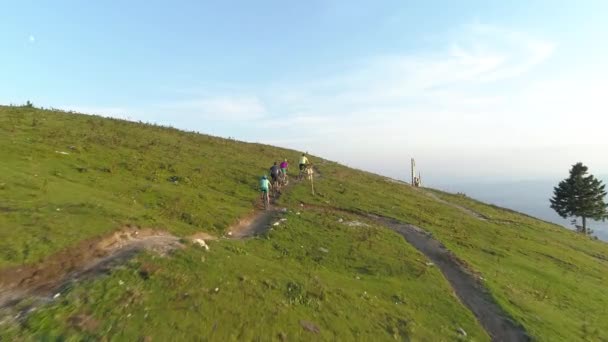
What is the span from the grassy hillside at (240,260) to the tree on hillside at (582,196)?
1331 inches

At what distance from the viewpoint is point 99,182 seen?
28.6 metres

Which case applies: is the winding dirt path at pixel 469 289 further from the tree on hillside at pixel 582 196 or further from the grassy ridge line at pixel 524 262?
the tree on hillside at pixel 582 196

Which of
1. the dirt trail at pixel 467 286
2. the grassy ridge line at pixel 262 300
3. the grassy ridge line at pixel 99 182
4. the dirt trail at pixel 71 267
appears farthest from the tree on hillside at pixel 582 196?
the dirt trail at pixel 71 267

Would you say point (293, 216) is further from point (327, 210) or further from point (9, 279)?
point (9, 279)

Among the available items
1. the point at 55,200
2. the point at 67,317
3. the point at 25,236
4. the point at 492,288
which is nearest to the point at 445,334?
the point at 492,288

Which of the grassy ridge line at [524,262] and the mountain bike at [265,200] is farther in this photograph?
the mountain bike at [265,200]

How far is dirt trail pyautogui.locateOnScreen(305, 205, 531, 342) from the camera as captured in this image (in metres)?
19.0

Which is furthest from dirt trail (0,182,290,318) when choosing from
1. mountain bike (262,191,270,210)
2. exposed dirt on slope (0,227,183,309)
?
mountain bike (262,191,270,210)

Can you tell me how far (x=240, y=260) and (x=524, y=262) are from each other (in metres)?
26.7

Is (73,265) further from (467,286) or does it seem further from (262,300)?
(467,286)

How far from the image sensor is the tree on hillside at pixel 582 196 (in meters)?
74.6

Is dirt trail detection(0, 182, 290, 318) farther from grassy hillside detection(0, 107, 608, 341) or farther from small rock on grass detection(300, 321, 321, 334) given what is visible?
small rock on grass detection(300, 321, 321, 334)

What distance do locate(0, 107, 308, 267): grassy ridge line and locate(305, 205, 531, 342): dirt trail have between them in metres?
14.3

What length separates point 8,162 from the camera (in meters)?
26.7
